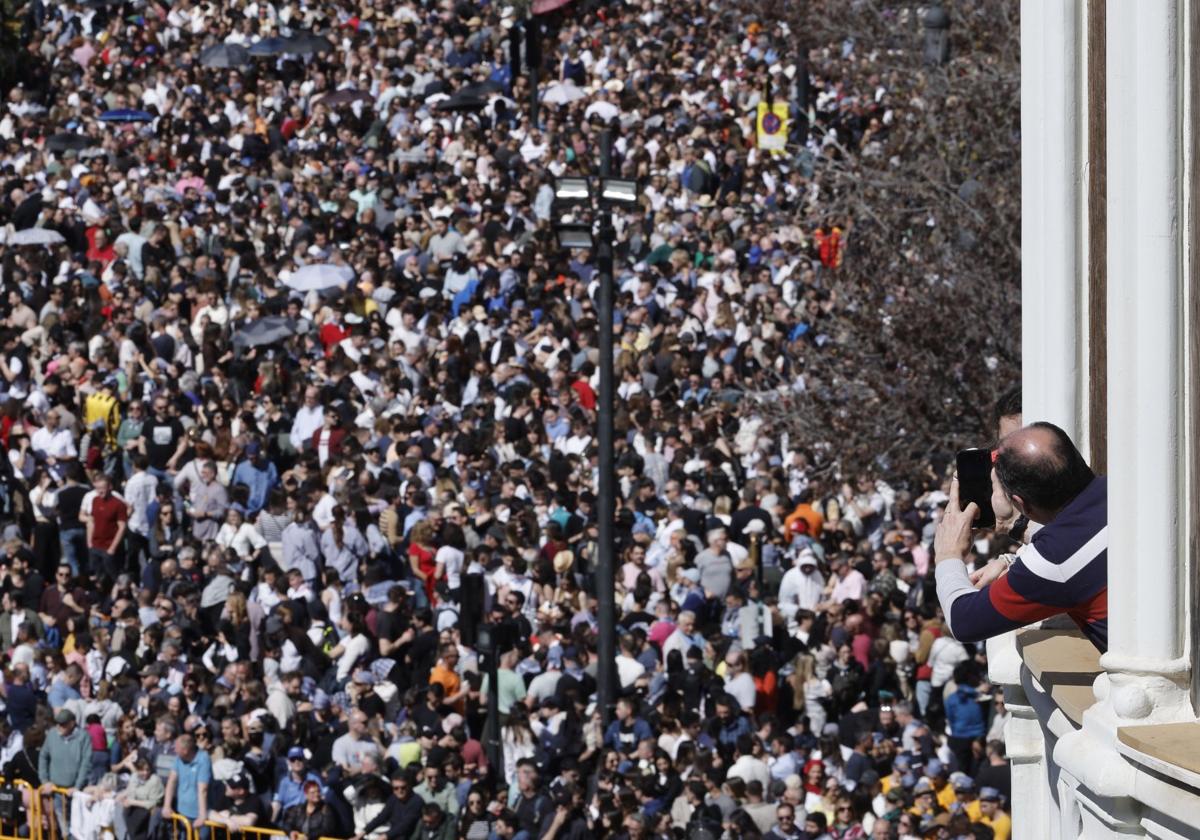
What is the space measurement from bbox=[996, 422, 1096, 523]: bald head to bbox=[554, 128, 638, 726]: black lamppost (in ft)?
34.2

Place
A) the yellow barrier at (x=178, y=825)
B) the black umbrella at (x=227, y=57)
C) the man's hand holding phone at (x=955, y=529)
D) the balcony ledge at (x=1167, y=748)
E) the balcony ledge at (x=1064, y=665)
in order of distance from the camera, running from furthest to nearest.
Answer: the black umbrella at (x=227, y=57) < the yellow barrier at (x=178, y=825) < the man's hand holding phone at (x=955, y=529) < the balcony ledge at (x=1064, y=665) < the balcony ledge at (x=1167, y=748)

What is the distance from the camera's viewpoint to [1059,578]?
21.7ft

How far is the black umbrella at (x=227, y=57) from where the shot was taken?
35.4 meters

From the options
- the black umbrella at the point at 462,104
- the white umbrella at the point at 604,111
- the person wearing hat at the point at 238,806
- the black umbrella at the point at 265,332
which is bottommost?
the person wearing hat at the point at 238,806

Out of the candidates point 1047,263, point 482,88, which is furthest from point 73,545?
point 1047,263

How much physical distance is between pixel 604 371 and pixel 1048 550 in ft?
37.8

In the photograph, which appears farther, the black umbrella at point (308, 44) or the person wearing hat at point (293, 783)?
the black umbrella at point (308, 44)

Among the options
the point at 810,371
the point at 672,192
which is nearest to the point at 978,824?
the point at 810,371

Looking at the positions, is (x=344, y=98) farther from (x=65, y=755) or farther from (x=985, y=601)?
(x=985, y=601)

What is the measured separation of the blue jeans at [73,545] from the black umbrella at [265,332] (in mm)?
4012

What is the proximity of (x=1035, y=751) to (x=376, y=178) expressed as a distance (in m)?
22.5

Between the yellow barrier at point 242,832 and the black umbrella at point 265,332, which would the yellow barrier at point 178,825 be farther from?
the black umbrella at point 265,332

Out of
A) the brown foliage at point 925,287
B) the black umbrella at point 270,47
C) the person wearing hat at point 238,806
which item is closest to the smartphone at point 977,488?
the person wearing hat at point 238,806

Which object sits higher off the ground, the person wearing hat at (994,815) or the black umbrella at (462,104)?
the black umbrella at (462,104)
